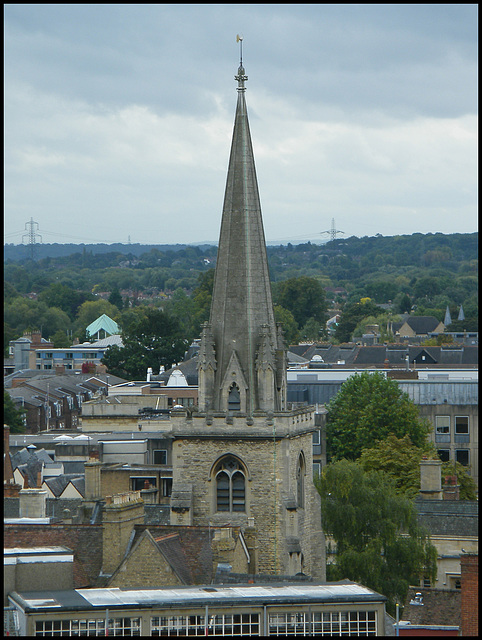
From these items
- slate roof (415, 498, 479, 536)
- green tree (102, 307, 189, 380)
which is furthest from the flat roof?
green tree (102, 307, 189, 380)

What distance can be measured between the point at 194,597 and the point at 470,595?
21.7 feet

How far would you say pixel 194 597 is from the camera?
108 ft

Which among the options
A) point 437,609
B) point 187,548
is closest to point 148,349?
point 187,548

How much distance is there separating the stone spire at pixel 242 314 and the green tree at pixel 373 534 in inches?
245

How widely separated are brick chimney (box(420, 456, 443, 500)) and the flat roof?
86.7 feet

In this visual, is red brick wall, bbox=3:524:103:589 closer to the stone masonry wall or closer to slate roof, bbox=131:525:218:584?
slate roof, bbox=131:525:218:584

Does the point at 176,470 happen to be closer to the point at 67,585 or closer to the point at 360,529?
the point at 360,529

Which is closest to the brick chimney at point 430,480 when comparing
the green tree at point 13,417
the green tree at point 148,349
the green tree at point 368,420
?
the green tree at point 368,420

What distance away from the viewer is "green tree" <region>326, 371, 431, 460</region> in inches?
3403

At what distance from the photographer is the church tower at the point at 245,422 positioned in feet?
156

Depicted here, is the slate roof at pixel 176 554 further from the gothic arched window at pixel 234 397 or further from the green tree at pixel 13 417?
the green tree at pixel 13 417

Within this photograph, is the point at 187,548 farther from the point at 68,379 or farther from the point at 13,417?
the point at 68,379

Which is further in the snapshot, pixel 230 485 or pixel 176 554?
pixel 230 485

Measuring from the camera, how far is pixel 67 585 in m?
35.8
